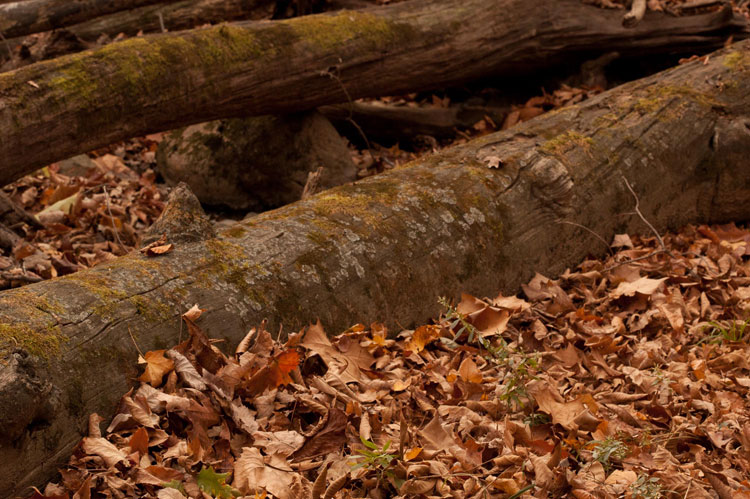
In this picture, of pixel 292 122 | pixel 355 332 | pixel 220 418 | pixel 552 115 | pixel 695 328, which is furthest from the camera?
pixel 292 122

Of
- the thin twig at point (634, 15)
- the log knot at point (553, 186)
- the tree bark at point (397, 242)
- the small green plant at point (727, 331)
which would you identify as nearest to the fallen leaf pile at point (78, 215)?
the tree bark at point (397, 242)

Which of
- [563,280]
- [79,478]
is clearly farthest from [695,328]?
[79,478]

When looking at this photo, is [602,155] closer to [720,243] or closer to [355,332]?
[720,243]

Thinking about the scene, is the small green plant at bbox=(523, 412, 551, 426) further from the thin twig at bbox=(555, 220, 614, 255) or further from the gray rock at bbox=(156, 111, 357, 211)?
the gray rock at bbox=(156, 111, 357, 211)

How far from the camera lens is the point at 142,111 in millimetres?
4926

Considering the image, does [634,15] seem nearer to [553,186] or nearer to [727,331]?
[553,186]

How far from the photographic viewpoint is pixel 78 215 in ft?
17.4

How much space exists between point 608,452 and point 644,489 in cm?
23

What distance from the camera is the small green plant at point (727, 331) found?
3.74m

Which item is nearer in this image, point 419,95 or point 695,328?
point 695,328

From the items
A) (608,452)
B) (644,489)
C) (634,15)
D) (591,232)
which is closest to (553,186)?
(591,232)

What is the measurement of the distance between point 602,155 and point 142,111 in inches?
128

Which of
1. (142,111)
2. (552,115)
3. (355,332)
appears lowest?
(355,332)

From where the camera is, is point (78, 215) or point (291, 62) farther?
point (291, 62)
